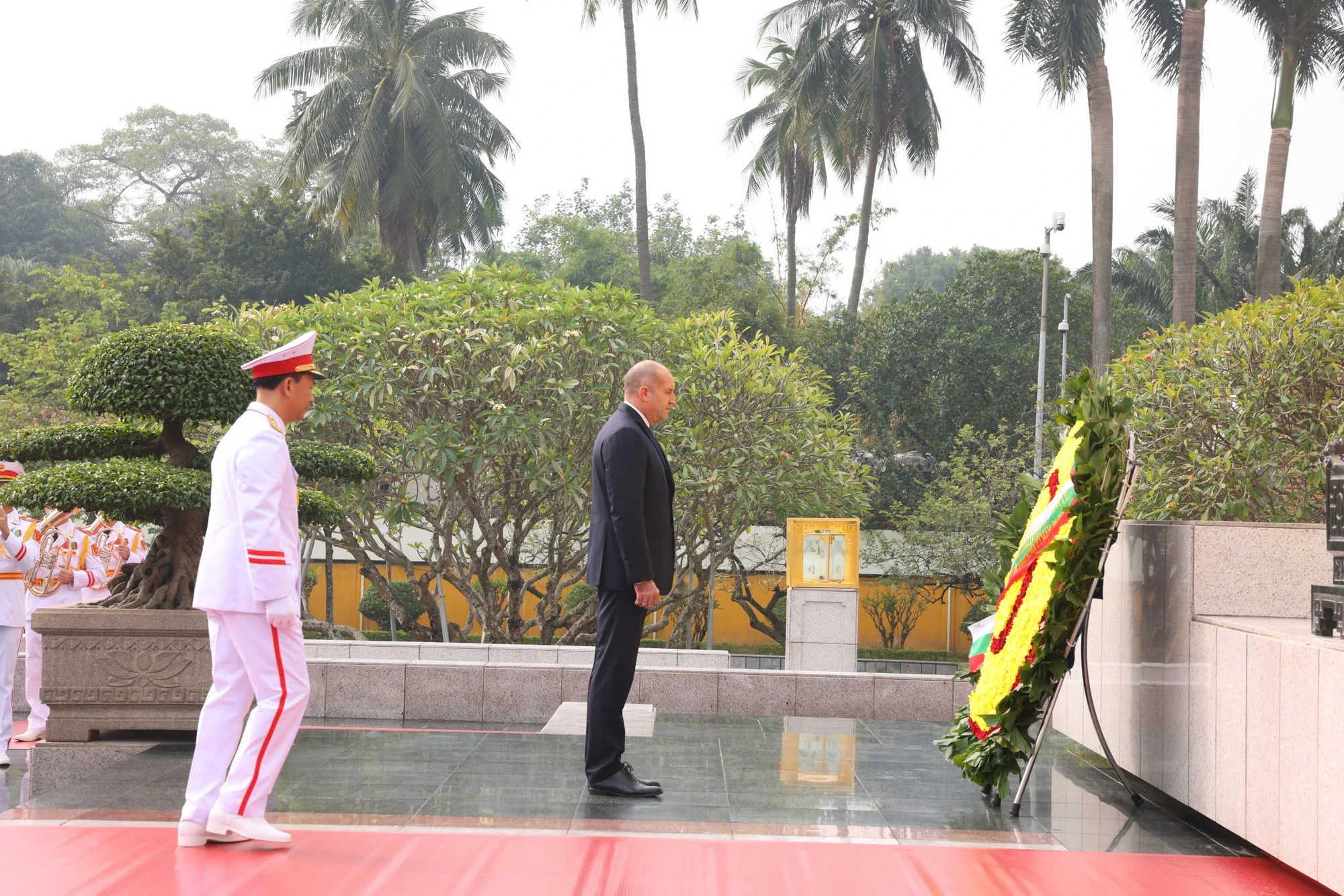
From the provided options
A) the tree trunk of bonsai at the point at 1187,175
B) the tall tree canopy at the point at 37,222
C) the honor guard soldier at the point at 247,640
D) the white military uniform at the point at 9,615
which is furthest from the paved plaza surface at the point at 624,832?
the tall tree canopy at the point at 37,222

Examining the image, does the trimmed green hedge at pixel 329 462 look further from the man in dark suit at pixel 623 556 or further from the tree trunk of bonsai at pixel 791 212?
the tree trunk of bonsai at pixel 791 212

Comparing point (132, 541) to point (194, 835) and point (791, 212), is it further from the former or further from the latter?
point (791, 212)

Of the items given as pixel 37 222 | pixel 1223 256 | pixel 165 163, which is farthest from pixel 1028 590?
pixel 165 163

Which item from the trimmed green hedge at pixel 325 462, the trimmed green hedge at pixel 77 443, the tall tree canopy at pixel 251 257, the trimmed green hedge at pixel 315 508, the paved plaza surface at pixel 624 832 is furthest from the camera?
the tall tree canopy at pixel 251 257

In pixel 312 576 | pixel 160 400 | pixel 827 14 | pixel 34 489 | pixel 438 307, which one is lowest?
pixel 312 576

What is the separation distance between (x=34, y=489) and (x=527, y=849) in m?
3.60

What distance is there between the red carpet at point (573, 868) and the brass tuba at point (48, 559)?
4102 millimetres

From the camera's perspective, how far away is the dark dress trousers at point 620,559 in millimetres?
5668

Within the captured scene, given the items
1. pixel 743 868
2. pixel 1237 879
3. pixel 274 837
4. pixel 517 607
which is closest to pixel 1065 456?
pixel 1237 879

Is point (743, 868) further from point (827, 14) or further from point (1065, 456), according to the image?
point (827, 14)

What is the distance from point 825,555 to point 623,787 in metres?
6.95

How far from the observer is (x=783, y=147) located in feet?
111

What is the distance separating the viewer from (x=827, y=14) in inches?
1222

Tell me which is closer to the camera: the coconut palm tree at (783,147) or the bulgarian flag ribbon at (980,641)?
the bulgarian flag ribbon at (980,641)
